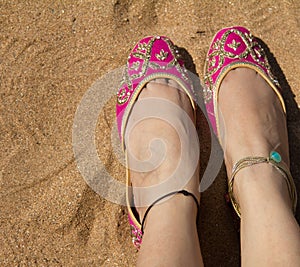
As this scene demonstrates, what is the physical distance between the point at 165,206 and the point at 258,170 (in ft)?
1.25

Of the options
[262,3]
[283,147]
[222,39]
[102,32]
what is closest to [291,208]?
[283,147]

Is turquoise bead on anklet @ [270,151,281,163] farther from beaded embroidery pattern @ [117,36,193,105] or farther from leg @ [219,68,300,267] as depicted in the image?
beaded embroidery pattern @ [117,36,193,105]

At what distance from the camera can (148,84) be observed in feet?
6.83

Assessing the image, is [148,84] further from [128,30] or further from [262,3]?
[262,3]

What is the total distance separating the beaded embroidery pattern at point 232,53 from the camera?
2.04m

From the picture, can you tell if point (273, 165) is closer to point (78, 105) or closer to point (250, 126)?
point (250, 126)

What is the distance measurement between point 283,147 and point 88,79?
888 mm

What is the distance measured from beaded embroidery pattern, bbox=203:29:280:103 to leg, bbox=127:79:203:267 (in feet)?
0.47

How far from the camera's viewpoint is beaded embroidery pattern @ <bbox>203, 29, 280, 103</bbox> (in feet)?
6.70

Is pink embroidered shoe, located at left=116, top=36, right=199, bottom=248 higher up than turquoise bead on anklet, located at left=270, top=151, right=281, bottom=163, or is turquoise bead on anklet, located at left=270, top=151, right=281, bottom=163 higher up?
pink embroidered shoe, located at left=116, top=36, right=199, bottom=248

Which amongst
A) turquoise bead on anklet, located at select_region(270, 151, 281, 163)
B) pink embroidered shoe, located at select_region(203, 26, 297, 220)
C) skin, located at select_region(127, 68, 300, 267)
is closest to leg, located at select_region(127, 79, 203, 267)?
skin, located at select_region(127, 68, 300, 267)

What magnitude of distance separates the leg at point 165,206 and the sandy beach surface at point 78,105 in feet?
0.40

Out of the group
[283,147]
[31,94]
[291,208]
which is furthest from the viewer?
[31,94]

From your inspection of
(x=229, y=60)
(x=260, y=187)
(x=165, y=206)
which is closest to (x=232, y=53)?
(x=229, y=60)
